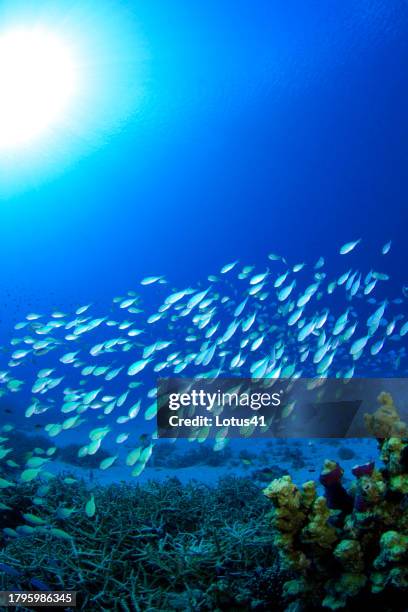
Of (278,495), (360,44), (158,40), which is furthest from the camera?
(360,44)

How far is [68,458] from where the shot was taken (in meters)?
15.7

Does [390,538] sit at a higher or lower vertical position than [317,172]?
lower

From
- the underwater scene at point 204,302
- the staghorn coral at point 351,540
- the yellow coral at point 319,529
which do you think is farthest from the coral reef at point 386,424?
the yellow coral at point 319,529

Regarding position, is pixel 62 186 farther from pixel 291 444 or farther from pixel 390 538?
pixel 390 538

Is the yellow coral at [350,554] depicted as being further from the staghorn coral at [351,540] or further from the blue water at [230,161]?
the blue water at [230,161]

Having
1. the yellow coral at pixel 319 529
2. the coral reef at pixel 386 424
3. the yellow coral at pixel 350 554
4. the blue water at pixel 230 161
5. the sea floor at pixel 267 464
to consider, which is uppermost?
the blue water at pixel 230 161

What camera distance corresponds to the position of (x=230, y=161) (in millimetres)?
63250

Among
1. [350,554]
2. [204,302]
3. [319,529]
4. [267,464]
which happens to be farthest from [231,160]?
[350,554]

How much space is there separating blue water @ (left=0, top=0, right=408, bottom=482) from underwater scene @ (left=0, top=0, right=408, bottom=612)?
30 cm

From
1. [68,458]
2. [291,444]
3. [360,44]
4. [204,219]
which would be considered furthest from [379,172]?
[68,458]

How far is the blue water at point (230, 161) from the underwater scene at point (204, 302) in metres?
0.30

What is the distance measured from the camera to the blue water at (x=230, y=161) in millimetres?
37125

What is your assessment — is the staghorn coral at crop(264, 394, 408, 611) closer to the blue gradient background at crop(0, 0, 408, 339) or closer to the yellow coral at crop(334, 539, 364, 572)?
the yellow coral at crop(334, 539, 364, 572)

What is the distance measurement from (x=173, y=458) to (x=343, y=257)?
4677 centimetres
